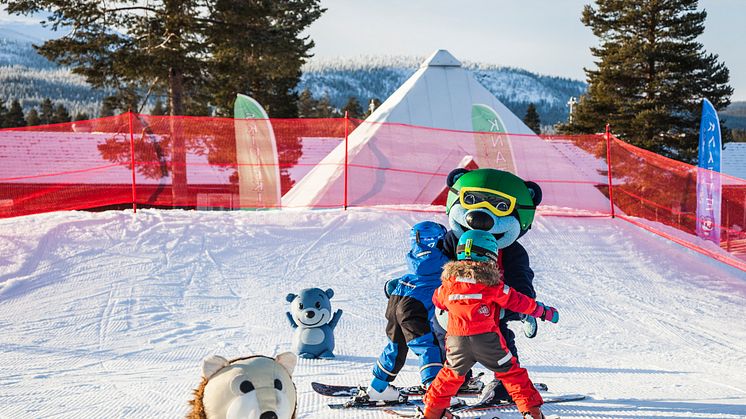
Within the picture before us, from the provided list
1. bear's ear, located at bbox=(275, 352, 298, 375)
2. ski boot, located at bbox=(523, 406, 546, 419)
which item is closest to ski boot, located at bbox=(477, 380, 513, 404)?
ski boot, located at bbox=(523, 406, 546, 419)

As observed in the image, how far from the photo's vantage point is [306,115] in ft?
206

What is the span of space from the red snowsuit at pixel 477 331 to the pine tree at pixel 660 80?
2356 centimetres

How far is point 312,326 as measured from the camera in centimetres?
588

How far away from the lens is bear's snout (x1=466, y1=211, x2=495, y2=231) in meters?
4.18

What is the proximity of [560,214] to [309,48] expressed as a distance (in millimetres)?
18953

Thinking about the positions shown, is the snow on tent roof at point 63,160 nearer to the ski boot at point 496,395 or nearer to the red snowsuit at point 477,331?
the ski boot at point 496,395

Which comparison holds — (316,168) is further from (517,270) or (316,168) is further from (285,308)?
Answer: (517,270)

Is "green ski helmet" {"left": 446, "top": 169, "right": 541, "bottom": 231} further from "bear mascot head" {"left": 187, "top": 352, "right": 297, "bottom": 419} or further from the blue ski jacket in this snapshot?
"bear mascot head" {"left": 187, "top": 352, "right": 297, "bottom": 419}

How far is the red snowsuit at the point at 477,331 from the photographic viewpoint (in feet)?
11.5

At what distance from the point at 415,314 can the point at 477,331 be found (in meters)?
0.68

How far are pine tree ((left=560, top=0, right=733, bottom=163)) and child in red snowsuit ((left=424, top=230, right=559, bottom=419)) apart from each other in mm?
23549

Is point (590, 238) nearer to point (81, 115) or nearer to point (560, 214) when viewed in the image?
point (560, 214)

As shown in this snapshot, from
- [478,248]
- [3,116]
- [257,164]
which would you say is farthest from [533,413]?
[3,116]

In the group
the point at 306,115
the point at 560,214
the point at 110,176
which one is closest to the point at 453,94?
the point at 560,214
